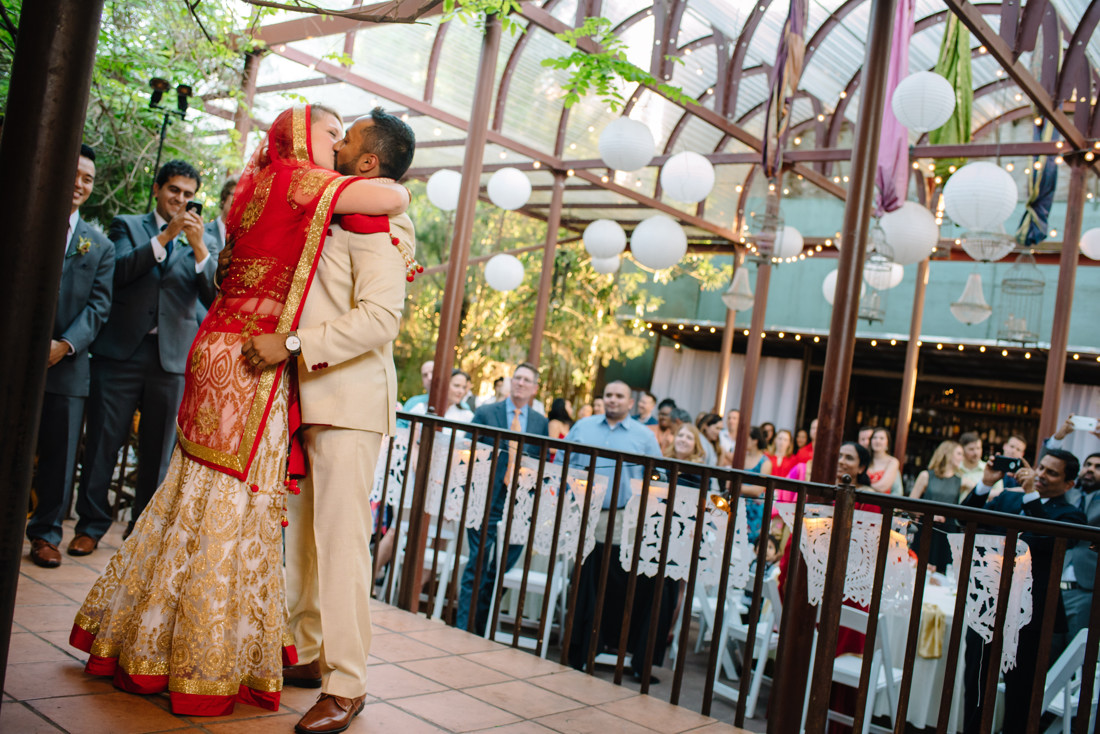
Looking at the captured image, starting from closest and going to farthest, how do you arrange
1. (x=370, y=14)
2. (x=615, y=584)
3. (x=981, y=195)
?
(x=370, y=14) → (x=615, y=584) → (x=981, y=195)

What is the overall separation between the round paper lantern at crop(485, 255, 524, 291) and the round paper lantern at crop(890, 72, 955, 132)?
4.76m

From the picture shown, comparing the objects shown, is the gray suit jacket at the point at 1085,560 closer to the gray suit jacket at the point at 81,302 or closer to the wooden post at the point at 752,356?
the gray suit jacket at the point at 81,302

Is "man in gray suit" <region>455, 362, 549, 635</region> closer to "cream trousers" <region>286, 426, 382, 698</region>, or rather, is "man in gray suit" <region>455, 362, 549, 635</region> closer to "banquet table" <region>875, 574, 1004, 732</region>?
"banquet table" <region>875, 574, 1004, 732</region>

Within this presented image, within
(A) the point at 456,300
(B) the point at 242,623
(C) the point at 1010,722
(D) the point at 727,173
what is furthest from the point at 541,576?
(D) the point at 727,173

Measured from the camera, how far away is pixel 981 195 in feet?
18.5

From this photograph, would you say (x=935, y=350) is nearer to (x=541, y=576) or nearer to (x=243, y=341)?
(x=541, y=576)

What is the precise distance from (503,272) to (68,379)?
6227mm


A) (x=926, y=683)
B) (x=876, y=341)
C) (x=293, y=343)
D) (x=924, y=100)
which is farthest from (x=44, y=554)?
(x=876, y=341)

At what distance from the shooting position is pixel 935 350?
1323 centimetres

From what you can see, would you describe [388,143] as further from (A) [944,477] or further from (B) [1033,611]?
(A) [944,477]

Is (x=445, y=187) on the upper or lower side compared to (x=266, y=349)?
upper

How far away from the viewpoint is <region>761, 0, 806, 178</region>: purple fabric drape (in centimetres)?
502

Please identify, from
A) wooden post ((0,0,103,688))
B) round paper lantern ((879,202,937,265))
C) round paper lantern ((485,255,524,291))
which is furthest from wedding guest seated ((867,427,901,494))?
wooden post ((0,0,103,688))

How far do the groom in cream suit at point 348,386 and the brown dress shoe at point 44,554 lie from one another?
165 centimetres
